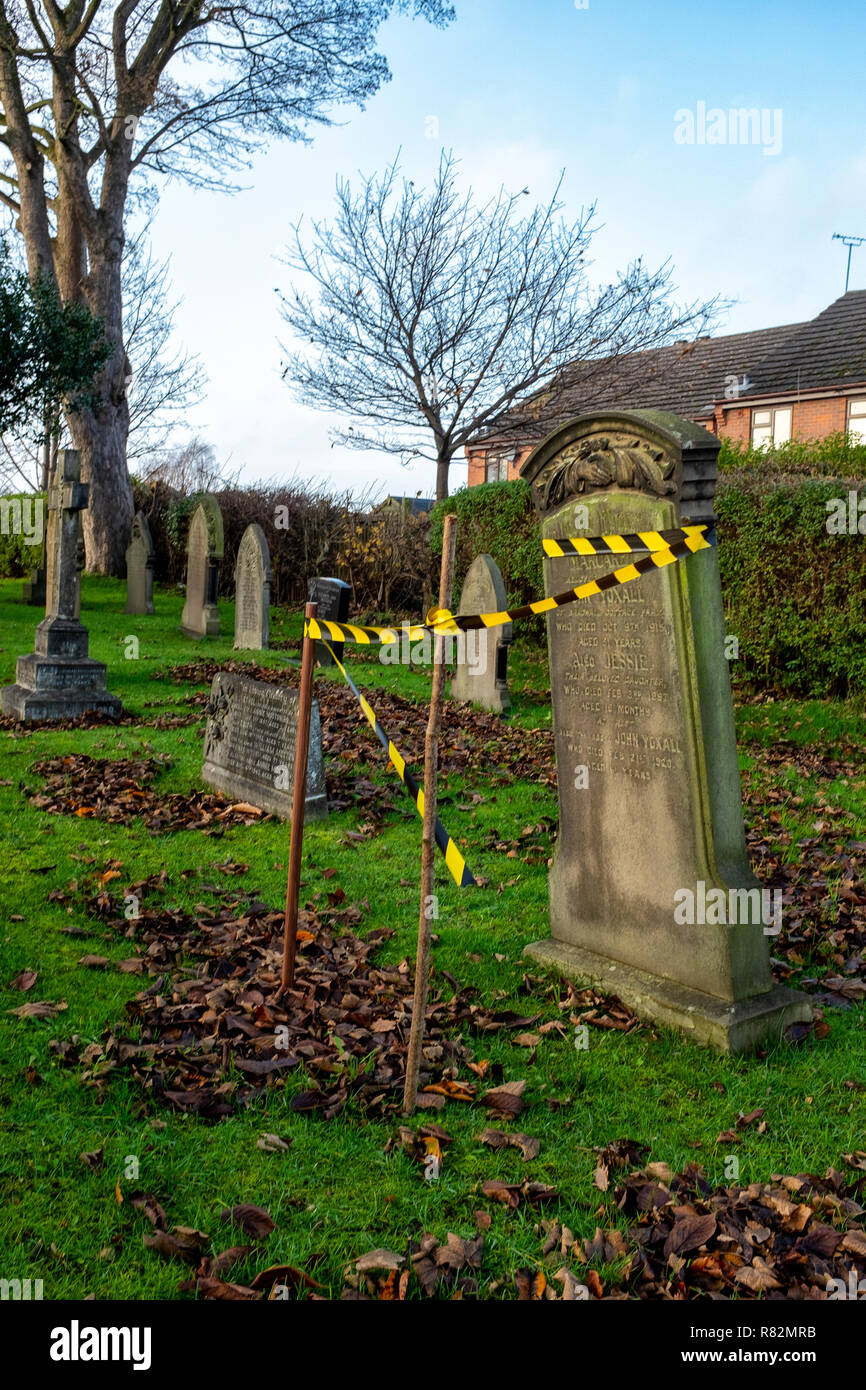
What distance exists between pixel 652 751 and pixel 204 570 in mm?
14545

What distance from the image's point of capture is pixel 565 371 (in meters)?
20.5

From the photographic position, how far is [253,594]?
16141mm

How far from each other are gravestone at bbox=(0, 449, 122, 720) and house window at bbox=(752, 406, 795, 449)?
66.3 ft

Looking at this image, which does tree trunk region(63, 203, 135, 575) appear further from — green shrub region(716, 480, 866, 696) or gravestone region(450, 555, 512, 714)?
green shrub region(716, 480, 866, 696)

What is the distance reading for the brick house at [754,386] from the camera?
21.9 metres

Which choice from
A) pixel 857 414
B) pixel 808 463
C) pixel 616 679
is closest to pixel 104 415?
pixel 808 463

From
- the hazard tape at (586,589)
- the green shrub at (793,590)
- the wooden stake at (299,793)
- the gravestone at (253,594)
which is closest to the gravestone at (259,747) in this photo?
the wooden stake at (299,793)

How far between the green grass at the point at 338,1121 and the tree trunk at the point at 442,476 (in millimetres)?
16149

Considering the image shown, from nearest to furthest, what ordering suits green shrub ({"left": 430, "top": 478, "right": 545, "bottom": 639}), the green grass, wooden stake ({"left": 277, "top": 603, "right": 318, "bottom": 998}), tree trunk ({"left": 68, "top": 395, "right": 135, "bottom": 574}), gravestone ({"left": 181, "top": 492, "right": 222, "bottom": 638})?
the green grass → wooden stake ({"left": 277, "top": 603, "right": 318, "bottom": 998}) → green shrub ({"left": 430, "top": 478, "right": 545, "bottom": 639}) → gravestone ({"left": 181, "top": 492, "right": 222, "bottom": 638}) → tree trunk ({"left": 68, "top": 395, "right": 135, "bottom": 574})

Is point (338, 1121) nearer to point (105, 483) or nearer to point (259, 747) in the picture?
point (259, 747)

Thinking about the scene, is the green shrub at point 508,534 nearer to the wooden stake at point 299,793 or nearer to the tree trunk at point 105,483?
Answer: the tree trunk at point 105,483

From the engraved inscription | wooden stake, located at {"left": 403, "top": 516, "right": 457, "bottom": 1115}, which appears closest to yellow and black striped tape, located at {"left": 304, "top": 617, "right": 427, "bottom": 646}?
wooden stake, located at {"left": 403, "top": 516, "right": 457, "bottom": 1115}

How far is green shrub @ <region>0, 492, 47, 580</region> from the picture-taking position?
79.0 feet
